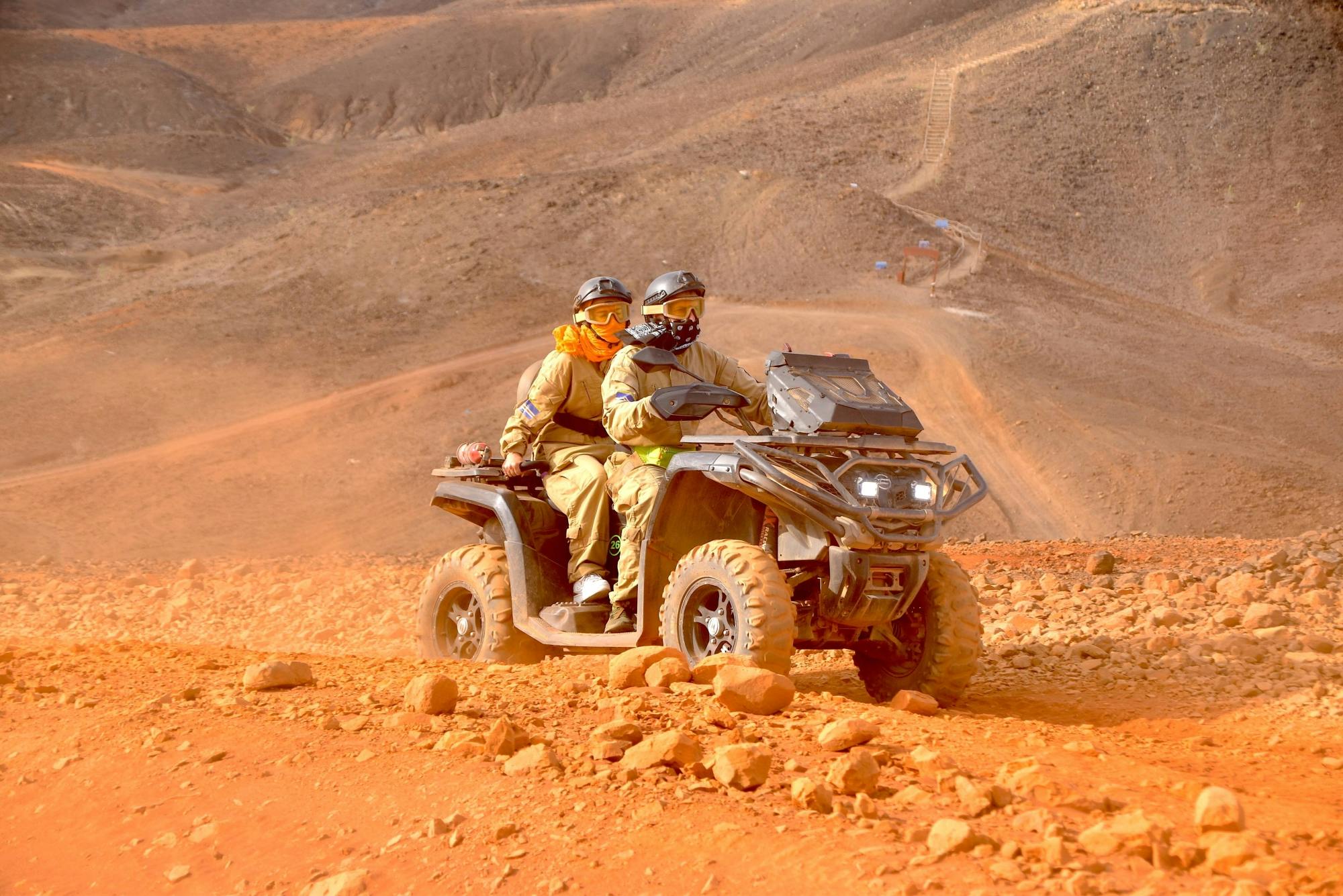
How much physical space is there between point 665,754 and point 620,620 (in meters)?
2.81

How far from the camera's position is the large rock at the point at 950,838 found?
4.27 m

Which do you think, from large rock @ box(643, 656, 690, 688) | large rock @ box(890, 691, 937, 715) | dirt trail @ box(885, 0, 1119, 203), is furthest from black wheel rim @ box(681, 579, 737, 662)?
dirt trail @ box(885, 0, 1119, 203)

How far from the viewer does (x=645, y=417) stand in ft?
24.4

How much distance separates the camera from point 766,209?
34.5m

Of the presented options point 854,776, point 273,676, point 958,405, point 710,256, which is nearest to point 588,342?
point 273,676

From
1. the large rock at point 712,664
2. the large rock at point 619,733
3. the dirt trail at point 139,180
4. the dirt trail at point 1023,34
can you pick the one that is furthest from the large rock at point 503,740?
the dirt trail at point 1023,34

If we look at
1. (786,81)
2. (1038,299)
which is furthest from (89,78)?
(1038,299)

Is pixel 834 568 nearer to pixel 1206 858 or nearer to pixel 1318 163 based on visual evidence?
pixel 1206 858

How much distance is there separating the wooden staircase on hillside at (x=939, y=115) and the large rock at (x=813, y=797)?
40824 millimetres

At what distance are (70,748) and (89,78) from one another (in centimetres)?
5626

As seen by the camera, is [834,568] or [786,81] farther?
[786,81]

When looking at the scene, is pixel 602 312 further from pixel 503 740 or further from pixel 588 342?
pixel 503 740

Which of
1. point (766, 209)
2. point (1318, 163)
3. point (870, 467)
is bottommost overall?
point (870, 467)

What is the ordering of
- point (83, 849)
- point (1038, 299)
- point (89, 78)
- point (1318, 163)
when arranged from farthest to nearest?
point (89, 78) < point (1318, 163) < point (1038, 299) < point (83, 849)
